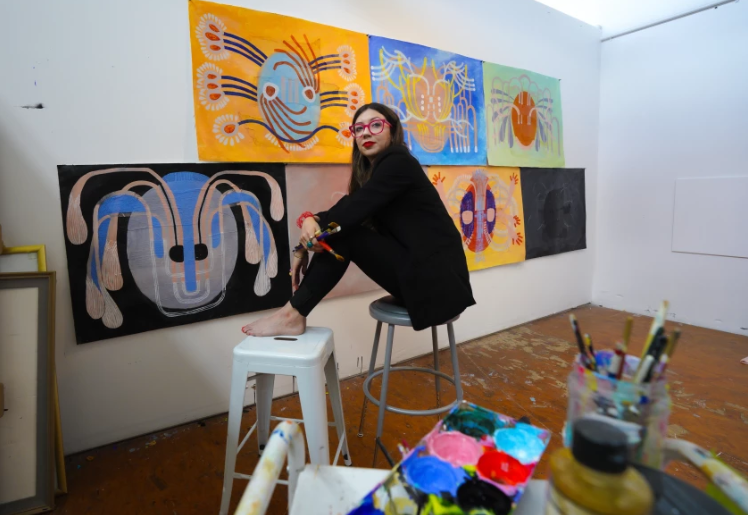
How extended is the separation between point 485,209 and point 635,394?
2.44 metres

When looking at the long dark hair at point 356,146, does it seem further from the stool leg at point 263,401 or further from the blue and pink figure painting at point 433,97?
the stool leg at point 263,401

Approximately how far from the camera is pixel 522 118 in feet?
9.77

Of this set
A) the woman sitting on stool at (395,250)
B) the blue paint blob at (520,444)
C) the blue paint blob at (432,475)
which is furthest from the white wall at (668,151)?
the blue paint blob at (432,475)

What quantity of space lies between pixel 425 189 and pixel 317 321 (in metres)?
1.00

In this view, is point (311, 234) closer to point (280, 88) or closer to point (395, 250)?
point (395, 250)

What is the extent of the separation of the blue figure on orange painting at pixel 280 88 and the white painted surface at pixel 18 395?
38.2 inches

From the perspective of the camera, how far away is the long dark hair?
63.3 inches

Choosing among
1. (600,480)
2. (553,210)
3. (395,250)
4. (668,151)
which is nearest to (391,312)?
(395,250)

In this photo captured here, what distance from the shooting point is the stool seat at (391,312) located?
4.59 feet

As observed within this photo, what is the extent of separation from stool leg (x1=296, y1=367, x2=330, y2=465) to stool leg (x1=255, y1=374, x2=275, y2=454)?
34 centimetres

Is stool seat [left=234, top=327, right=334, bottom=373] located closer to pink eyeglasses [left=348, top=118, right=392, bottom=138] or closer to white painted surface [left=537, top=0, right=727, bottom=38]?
pink eyeglasses [left=348, top=118, right=392, bottom=138]

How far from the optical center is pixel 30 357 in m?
1.35

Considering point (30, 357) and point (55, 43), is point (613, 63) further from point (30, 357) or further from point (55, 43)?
point (30, 357)

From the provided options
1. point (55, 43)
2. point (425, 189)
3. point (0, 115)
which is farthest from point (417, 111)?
point (0, 115)
